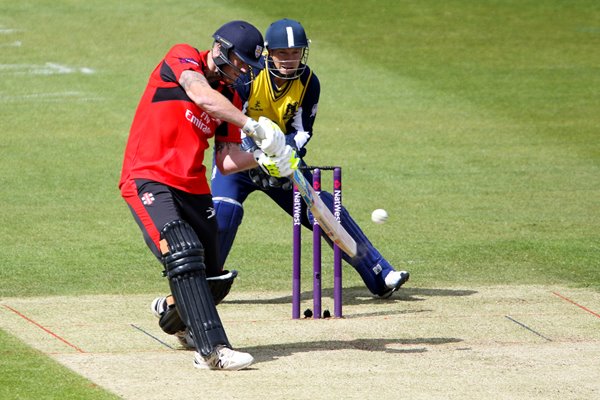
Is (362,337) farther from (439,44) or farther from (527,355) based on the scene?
(439,44)

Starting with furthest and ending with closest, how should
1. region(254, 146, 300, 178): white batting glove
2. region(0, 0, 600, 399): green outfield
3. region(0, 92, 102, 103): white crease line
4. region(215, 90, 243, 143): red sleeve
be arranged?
region(0, 92, 102, 103): white crease line → region(0, 0, 600, 399): green outfield → region(215, 90, 243, 143): red sleeve → region(254, 146, 300, 178): white batting glove

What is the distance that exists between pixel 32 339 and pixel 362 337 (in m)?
2.04

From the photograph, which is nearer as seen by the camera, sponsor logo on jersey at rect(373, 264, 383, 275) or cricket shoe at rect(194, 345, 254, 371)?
cricket shoe at rect(194, 345, 254, 371)

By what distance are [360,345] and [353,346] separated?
0.06 meters

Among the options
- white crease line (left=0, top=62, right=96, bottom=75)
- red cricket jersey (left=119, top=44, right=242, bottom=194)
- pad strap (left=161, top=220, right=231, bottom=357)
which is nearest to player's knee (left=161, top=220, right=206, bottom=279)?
pad strap (left=161, top=220, right=231, bottom=357)

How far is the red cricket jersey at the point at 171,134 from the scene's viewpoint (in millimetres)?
7125

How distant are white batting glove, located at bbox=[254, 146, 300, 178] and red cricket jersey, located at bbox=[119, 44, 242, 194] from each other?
38 cm

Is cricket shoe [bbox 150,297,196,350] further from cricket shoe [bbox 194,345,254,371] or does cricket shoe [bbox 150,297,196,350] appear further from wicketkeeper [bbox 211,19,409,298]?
wicketkeeper [bbox 211,19,409,298]

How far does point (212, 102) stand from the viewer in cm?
694

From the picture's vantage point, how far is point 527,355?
24.4 ft

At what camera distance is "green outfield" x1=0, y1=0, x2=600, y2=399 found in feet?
33.0

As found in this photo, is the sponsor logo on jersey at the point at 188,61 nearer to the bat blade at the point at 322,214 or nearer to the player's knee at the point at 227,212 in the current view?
the bat blade at the point at 322,214

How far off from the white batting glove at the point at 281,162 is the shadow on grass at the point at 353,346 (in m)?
1.09

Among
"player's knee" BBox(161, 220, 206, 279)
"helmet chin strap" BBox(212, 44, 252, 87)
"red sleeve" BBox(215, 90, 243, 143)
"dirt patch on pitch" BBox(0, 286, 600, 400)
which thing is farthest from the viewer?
"red sleeve" BBox(215, 90, 243, 143)
